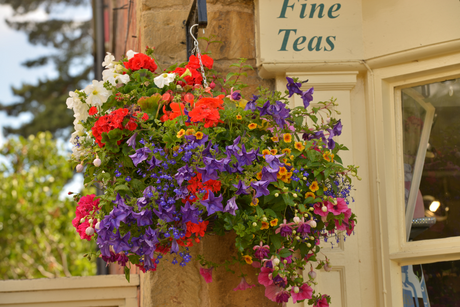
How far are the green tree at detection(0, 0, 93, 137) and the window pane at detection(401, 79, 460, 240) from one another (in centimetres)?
1486

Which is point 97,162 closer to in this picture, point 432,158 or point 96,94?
point 96,94

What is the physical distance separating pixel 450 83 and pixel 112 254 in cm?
165

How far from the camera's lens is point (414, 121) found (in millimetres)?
2055

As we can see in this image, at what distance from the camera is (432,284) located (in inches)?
Result: 75.0

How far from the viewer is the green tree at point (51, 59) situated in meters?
15.7

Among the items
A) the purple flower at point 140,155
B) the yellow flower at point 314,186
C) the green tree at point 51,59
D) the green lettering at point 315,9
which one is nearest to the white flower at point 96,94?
the purple flower at point 140,155

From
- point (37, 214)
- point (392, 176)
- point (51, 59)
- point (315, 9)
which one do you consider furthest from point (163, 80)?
point (51, 59)

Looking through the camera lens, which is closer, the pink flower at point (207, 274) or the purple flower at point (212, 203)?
the purple flower at point (212, 203)

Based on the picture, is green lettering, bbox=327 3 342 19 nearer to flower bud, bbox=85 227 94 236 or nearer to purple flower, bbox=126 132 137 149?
purple flower, bbox=126 132 137 149

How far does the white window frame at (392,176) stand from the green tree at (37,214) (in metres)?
6.86

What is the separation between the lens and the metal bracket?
1.65m

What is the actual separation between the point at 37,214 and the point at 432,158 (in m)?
7.52

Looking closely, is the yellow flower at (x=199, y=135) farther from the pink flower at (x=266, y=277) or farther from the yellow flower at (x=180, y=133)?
the pink flower at (x=266, y=277)

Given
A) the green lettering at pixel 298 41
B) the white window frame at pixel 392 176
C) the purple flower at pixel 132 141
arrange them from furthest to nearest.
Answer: the green lettering at pixel 298 41 < the white window frame at pixel 392 176 < the purple flower at pixel 132 141
